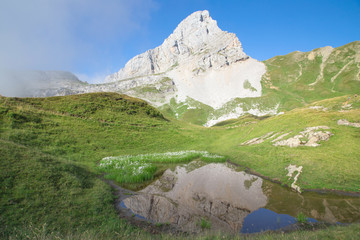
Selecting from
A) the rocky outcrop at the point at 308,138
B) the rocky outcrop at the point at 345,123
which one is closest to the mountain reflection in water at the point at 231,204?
the rocky outcrop at the point at 308,138

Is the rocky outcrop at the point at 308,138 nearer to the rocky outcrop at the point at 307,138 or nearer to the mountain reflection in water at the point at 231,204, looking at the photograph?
the rocky outcrop at the point at 307,138

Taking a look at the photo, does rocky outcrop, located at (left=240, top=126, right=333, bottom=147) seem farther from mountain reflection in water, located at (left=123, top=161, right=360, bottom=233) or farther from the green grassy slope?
the green grassy slope

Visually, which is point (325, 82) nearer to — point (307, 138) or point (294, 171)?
point (307, 138)

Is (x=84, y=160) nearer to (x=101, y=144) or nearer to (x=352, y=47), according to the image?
(x=101, y=144)

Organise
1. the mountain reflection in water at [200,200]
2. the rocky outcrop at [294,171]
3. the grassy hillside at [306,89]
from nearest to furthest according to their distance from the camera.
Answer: the mountain reflection in water at [200,200], the rocky outcrop at [294,171], the grassy hillside at [306,89]

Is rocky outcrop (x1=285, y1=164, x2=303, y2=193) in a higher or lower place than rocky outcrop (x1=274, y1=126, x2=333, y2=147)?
lower

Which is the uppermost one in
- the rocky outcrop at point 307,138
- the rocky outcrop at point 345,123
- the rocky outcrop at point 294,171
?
the rocky outcrop at point 345,123

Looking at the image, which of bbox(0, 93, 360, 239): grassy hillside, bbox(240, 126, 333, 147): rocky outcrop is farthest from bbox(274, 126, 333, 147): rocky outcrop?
bbox(0, 93, 360, 239): grassy hillside

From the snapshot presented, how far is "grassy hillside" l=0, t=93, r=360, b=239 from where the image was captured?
9.28 metres

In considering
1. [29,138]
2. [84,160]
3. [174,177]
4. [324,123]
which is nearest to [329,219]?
[174,177]

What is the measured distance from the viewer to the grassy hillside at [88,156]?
9.28 metres

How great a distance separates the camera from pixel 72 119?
3875cm

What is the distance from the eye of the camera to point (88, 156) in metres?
27.7

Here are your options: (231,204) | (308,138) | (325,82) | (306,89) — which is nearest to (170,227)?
(231,204)
